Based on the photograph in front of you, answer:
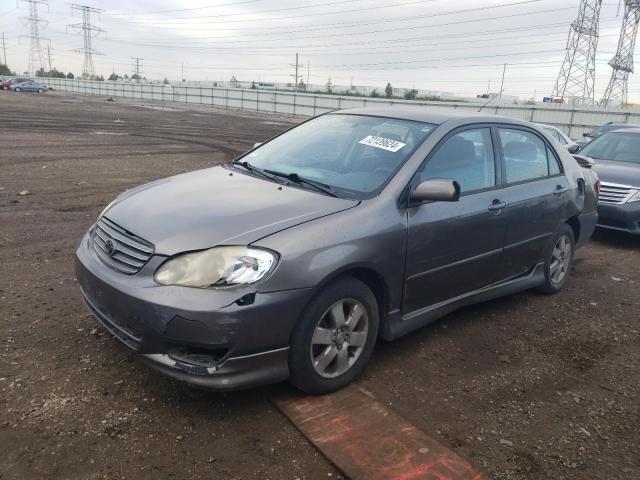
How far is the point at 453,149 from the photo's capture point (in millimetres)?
4012

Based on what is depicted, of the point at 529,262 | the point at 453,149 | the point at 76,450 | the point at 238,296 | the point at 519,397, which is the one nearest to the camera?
the point at 76,450

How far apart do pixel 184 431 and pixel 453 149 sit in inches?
106

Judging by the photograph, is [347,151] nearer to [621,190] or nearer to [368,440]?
[368,440]

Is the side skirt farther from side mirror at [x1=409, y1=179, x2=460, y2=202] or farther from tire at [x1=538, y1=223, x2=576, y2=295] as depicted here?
side mirror at [x1=409, y1=179, x2=460, y2=202]

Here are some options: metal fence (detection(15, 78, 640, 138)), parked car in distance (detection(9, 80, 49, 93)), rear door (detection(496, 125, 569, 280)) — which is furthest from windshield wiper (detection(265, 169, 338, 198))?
parked car in distance (detection(9, 80, 49, 93))

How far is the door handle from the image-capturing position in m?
4.16

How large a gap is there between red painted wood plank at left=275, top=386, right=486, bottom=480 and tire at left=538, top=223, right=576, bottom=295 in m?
2.76

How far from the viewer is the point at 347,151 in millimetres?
4012

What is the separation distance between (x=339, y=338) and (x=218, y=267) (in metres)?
0.90

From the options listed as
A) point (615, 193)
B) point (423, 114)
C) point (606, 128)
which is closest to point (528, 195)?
point (423, 114)

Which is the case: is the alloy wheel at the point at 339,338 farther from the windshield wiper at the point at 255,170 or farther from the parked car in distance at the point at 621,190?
the parked car in distance at the point at 621,190

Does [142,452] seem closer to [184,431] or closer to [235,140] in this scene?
[184,431]

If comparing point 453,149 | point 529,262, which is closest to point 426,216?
point 453,149

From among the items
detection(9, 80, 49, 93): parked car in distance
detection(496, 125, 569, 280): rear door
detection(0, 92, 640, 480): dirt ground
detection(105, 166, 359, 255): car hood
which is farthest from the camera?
detection(9, 80, 49, 93): parked car in distance
